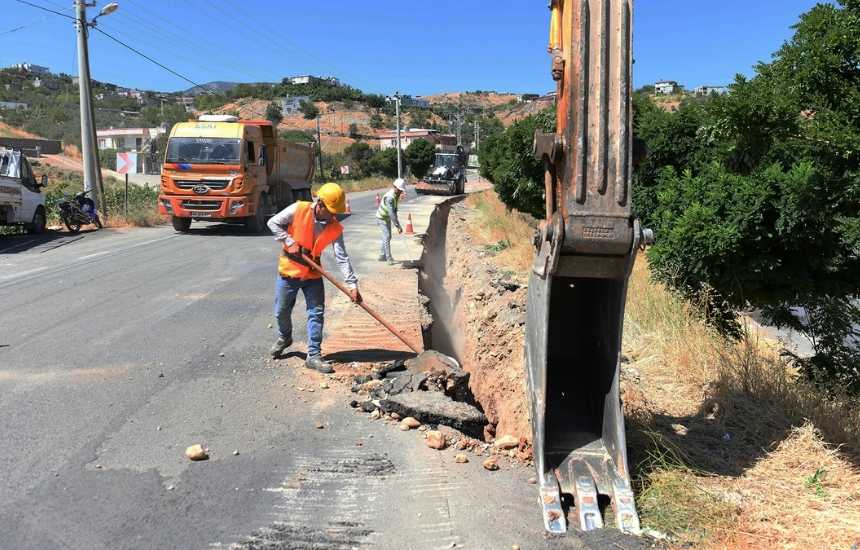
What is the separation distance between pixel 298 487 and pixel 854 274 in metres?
5.21

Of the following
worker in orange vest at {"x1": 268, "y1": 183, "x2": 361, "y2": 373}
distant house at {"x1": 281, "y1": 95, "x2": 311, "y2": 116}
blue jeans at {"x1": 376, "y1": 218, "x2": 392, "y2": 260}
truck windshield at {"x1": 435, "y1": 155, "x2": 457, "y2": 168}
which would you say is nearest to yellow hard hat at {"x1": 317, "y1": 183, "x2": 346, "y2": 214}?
worker in orange vest at {"x1": 268, "y1": 183, "x2": 361, "y2": 373}

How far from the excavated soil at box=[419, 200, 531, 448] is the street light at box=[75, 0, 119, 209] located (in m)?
10.7

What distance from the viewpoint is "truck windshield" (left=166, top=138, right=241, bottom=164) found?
18094 mm

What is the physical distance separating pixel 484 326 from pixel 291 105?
106m

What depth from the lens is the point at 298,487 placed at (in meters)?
4.06

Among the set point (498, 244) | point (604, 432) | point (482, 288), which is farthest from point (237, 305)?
point (498, 244)

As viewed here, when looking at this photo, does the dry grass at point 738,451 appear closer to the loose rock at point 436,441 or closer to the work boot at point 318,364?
the loose rock at point 436,441

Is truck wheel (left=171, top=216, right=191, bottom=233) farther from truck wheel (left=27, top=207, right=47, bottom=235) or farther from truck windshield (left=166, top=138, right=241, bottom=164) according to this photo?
truck wheel (left=27, top=207, right=47, bottom=235)

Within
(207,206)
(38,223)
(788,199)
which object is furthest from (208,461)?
(38,223)

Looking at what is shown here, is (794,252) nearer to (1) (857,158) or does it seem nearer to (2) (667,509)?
(1) (857,158)

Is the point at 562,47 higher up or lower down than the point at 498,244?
higher up

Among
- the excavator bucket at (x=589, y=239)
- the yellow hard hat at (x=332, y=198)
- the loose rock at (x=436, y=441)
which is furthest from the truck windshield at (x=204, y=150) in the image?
the excavator bucket at (x=589, y=239)

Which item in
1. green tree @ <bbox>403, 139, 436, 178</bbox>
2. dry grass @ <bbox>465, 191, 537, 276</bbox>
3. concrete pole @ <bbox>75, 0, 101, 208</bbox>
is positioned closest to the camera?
dry grass @ <bbox>465, 191, 537, 276</bbox>

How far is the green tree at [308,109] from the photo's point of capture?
102m
